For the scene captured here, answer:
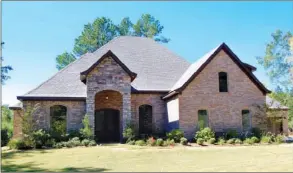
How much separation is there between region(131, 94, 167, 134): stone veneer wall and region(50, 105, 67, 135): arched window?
497cm

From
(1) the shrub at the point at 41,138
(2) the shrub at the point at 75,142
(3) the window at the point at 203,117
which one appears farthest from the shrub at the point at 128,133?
→ (3) the window at the point at 203,117

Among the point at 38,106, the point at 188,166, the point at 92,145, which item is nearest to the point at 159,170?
the point at 188,166

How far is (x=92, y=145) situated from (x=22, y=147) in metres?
4.00

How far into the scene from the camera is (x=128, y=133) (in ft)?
72.6

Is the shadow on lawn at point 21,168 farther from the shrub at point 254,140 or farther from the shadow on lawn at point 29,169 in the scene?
the shrub at point 254,140

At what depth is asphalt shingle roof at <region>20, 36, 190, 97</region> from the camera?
2417 centimetres

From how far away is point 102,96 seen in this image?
83.8ft

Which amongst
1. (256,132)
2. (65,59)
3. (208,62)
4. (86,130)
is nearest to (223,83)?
(208,62)

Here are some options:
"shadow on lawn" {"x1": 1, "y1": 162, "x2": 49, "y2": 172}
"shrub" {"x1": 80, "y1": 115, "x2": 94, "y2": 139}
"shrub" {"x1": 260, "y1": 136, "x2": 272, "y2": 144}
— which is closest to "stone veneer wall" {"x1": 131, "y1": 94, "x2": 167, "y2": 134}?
"shrub" {"x1": 80, "y1": 115, "x2": 94, "y2": 139}

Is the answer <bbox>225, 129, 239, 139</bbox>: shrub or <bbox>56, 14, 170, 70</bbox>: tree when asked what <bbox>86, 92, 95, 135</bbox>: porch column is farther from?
<bbox>56, 14, 170, 70</bbox>: tree

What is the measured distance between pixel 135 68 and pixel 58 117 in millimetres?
7290

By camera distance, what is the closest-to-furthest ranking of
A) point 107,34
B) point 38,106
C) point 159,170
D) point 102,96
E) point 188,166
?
point 159,170 < point 188,166 < point 38,106 < point 102,96 < point 107,34

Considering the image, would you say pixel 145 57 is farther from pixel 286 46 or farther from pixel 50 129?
pixel 286 46

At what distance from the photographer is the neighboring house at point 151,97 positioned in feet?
75.5
